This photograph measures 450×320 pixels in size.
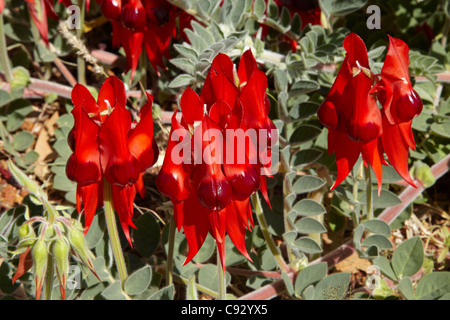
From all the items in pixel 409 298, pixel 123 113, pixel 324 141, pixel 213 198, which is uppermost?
pixel 123 113

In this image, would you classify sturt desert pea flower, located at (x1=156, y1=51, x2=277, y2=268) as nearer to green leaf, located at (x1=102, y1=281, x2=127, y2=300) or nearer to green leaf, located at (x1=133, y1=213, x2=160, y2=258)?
green leaf, located at (x1=102, y1=281, x2=127, y2=300)

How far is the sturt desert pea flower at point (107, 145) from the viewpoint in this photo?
1245 millimetres

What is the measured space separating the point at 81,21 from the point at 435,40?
1295 millimetres

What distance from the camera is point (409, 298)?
1.73m

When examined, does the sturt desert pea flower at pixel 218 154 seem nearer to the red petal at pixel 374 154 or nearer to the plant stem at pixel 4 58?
the red petal at pixel 374 154

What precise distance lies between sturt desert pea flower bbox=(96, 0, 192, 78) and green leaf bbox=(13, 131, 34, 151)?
48 cm

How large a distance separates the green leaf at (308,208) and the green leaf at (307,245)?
0.07 metres

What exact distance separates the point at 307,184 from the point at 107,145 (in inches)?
27.2

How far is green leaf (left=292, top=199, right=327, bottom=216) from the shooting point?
173 centimetres

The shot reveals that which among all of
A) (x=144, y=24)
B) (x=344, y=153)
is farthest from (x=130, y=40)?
(x=344, y=153)

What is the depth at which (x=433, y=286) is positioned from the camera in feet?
5.74

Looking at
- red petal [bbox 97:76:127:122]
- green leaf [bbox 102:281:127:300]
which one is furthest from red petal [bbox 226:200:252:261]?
green leaf [bbox 102:281:127:300]
